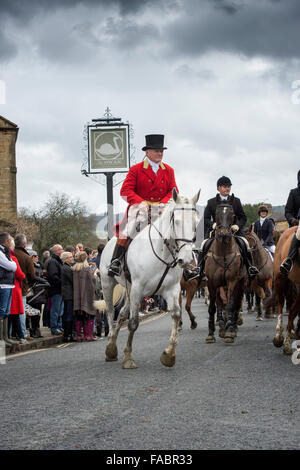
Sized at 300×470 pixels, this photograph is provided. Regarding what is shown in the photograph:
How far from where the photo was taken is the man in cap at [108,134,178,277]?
10361 millimetres

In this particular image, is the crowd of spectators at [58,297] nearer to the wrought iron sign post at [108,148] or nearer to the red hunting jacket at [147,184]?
the red hunting jacket at [147,184]

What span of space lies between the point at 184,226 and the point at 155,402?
309 cm

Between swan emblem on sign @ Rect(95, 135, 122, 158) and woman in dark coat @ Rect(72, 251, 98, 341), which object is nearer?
woman in dark coat @ Rect(72, 251, 98, 341)

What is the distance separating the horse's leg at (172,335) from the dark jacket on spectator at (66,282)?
5903 millimetres

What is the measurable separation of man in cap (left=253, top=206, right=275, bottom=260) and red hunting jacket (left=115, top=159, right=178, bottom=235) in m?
9.70

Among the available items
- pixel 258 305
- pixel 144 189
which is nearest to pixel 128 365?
pixel 144 189

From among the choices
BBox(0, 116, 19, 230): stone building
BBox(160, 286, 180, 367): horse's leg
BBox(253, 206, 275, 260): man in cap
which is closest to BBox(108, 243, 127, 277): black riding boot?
BBox(160, 286, 180, 367): horse's leg

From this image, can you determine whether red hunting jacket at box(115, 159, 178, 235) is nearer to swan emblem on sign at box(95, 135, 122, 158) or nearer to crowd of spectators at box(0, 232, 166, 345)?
crowd of spectators at box(0, 232, 166, 345)

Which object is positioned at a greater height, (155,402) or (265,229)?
(265,229)

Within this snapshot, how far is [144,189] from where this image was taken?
419 inches

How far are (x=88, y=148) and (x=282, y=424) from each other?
57.5 m

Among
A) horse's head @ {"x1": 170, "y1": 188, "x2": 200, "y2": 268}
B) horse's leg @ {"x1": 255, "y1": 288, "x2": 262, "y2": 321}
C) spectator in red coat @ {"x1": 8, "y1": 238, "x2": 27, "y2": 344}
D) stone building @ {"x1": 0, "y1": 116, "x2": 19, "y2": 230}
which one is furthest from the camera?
stone building @ {"x1": 0, "y1": 116, "x2": 19, "y2": 230}

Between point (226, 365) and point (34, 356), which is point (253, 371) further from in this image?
point (34, 356)

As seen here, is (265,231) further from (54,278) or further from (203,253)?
(54,278)
